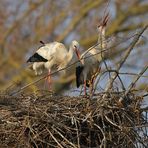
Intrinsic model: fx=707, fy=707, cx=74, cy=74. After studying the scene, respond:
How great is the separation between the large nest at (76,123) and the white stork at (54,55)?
3.04 m

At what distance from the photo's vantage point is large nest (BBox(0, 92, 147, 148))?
25.4 ft

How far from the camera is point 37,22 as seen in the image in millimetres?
17906

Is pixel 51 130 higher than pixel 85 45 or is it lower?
lower

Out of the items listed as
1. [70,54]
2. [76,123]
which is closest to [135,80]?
[76,123]

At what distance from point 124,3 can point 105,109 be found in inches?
372

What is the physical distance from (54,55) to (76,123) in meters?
3.57

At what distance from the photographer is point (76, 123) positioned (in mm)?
7770

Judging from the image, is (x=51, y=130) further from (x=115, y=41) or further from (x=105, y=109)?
(x=115, y=41)

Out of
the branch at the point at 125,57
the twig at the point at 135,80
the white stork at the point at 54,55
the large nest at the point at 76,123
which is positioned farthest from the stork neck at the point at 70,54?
the twig at the point at 135,80

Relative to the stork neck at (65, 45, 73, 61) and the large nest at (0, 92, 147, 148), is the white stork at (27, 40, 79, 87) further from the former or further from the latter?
the large nest at (0, 92, 147, 148)

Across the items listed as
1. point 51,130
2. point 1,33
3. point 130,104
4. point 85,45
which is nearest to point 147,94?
point 130,104

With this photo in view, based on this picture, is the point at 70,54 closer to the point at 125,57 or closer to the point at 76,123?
the point at 76,123

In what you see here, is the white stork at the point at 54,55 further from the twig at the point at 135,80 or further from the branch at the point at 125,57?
the twig at the point at 135,80

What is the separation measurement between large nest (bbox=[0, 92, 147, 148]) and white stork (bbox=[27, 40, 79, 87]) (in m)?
3.04
